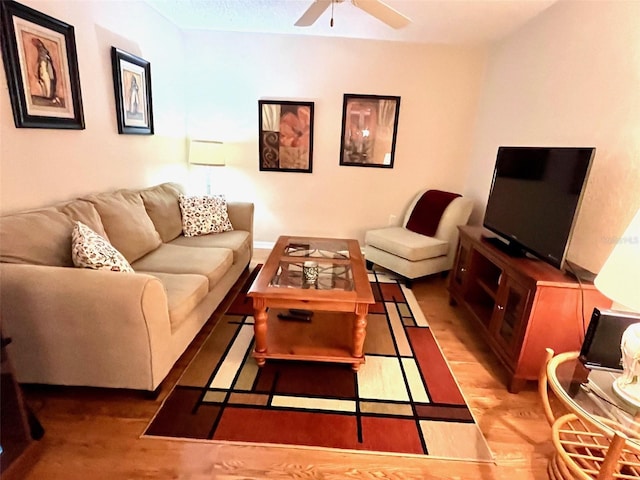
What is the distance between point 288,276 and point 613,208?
1899mm

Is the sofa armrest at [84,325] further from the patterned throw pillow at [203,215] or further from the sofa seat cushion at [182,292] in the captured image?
the patterned throw pillow at [203,215]

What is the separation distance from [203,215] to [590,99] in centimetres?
295

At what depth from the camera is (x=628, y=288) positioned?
3.67ft

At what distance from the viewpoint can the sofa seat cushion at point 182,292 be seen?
1805mm

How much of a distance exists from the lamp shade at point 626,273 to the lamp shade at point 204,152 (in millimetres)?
3336

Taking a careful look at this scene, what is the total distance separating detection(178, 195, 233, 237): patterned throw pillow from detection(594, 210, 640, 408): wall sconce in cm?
272

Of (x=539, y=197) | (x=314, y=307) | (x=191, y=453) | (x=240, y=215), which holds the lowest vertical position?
(x=191, y=453)

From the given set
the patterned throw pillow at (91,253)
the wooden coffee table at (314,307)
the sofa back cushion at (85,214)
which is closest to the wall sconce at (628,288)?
the wooden coffee table at (314,307)

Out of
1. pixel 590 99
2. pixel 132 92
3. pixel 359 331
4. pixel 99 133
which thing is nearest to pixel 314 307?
pixel 359 331

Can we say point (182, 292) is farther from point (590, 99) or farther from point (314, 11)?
point (590, 99)

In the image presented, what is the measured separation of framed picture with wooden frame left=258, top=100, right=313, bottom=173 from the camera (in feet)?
12.4

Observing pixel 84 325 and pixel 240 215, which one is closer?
pixel 84 325

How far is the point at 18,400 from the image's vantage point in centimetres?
134

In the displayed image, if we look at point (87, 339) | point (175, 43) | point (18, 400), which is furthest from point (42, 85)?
point (175, 43)
